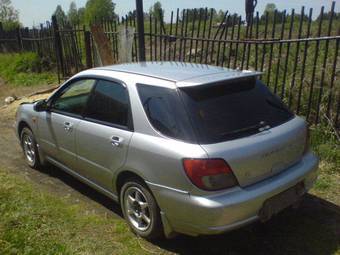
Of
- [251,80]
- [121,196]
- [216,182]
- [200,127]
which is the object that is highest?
[251,80]

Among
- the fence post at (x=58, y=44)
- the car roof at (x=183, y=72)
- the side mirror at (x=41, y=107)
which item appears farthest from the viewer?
the fence post at (x=58, y=44)

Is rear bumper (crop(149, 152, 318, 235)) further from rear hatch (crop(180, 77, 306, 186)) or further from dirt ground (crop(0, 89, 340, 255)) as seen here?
dirt ground (crop(0, 89, 340, 255))

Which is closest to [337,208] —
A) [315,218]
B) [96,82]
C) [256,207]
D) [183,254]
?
[315,218]

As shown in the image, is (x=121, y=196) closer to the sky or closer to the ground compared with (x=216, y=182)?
closer to the ground

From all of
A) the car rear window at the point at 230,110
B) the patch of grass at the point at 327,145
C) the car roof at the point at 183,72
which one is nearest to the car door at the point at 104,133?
the car roof at the point at 183,72

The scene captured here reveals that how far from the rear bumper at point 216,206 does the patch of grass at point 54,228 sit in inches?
24.4

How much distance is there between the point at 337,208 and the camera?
4434 millimetres

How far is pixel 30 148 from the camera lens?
231 inches

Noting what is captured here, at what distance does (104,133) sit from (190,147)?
3.80ft

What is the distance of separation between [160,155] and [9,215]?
1.89m

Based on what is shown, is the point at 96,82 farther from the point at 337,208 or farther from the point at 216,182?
the point at 337,208

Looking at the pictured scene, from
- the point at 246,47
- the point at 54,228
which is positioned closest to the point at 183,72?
the point at 54,228

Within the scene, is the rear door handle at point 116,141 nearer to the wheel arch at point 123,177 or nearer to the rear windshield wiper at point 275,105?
the wheel arch at point 123,177

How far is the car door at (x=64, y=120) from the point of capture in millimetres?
4609
